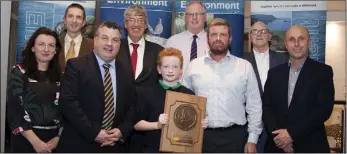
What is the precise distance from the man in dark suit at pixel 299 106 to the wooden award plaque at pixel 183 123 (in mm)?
677

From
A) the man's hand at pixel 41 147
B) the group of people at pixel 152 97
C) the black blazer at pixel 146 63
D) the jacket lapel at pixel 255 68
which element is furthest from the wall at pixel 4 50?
the jacket lapel at pixel 255 68

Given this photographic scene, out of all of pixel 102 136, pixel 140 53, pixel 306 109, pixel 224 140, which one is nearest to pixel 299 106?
pixel 306 109

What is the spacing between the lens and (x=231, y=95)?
11.9 ft

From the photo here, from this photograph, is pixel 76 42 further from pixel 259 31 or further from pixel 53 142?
pixel 259 31

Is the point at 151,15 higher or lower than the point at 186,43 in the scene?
higher

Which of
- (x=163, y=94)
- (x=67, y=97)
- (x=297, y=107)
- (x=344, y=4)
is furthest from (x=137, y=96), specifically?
(x=344, y=4)

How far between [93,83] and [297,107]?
1900 millimetres

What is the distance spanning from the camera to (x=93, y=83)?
330 cm

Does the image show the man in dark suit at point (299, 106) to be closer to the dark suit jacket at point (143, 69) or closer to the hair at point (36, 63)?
the dark suit jacket at point (143, 69)

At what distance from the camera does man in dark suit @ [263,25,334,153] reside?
3.49 meters

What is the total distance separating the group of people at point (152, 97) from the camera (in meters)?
3.32

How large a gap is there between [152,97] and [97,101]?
1.63 feet


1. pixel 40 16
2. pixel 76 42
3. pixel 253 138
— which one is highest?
pixel 40 16

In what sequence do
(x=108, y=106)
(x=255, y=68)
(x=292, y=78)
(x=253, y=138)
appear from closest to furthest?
(x=108, y=106) < (x=253, y=138) < (x=292, y=78) < (x=255, y=68)
